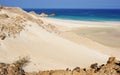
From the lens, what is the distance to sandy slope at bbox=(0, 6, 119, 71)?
Result: 12594 mm

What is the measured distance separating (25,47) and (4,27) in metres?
1.44

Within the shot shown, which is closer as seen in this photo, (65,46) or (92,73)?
(92,73)

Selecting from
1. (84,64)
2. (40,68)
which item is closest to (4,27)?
(40,68)

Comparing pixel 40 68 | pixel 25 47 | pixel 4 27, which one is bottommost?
pixel 40 68

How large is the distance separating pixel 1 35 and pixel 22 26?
1.46 meters

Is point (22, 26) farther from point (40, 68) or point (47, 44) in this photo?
point (40, 68)

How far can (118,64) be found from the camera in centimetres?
944

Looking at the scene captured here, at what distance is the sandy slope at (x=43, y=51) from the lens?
12.6 metres

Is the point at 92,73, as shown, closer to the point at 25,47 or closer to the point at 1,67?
the point at 1,67

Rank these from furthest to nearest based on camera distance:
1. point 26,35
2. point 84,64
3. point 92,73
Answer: point 26,35
point 84,64
point 92,73

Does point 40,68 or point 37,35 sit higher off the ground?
point 37,35

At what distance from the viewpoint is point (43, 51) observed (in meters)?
13.6

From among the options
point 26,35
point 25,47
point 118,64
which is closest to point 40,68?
point 25,47

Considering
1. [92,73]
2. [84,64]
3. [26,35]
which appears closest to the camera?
[92,73]
